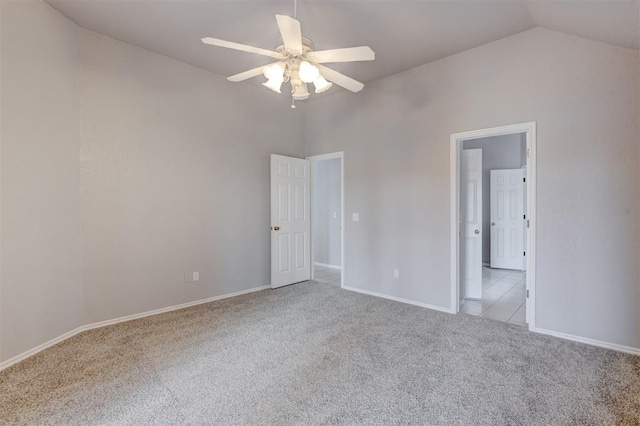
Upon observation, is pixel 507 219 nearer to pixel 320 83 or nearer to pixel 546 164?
pixel 546 164

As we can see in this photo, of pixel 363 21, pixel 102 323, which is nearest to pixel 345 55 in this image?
pixel 363 21

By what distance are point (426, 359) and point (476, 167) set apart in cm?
289

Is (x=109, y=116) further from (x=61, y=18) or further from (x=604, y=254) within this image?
(x=604, y=254)

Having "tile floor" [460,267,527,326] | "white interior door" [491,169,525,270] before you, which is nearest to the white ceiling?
"tile floor" [460,267,527,326]

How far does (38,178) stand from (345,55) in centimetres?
281

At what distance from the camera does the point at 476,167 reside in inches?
168

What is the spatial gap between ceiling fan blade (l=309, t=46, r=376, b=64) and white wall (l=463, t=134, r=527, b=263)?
473 centimetres

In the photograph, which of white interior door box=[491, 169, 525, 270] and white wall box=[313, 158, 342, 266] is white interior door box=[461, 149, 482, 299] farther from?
white wall box=[313, 158, 342, 266]

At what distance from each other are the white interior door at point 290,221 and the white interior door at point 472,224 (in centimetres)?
243

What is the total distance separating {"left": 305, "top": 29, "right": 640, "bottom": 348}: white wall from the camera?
8.57ft

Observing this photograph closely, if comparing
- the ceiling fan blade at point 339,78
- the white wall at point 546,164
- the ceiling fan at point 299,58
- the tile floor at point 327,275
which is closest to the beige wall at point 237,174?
the white wall at point 546,164

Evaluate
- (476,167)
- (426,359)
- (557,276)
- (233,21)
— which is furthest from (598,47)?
(233,21)

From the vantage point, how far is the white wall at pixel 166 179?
316cm

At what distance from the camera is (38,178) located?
2643mm
